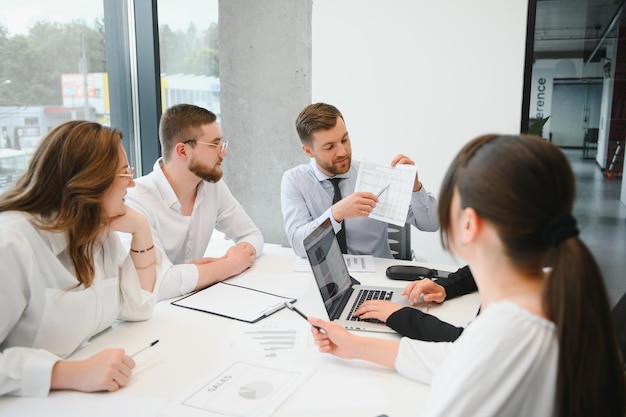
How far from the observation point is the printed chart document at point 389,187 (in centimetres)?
221

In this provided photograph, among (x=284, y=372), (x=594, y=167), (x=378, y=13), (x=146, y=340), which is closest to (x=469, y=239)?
(x=284, y=372)

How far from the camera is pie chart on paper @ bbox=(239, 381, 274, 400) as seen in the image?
1.23 metres

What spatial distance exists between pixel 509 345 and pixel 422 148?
2.68 metres

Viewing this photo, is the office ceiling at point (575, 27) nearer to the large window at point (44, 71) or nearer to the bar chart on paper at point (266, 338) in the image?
the bar chart on paper at point (266, 338)

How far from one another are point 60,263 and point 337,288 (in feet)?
2.86

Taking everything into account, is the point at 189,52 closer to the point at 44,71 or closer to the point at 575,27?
the point at 44,71

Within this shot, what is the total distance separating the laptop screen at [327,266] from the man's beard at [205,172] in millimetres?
785

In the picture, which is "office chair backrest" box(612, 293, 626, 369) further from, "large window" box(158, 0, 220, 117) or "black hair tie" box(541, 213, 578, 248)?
"large window" box(158, 0, 220, 117)

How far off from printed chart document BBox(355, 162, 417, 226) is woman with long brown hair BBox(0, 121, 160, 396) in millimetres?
1071

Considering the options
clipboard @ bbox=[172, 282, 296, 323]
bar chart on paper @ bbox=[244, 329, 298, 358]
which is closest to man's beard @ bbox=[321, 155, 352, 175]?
clipboard @ bbox=[172, 282, 296, 323]

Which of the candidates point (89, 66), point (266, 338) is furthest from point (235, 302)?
point (89, 66)

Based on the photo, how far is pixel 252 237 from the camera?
97.0 inches

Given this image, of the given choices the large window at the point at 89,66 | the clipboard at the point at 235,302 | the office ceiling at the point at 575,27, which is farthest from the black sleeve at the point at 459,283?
the office ceiling at the point at 575,27

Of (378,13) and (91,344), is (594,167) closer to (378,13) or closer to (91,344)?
(378,13)
